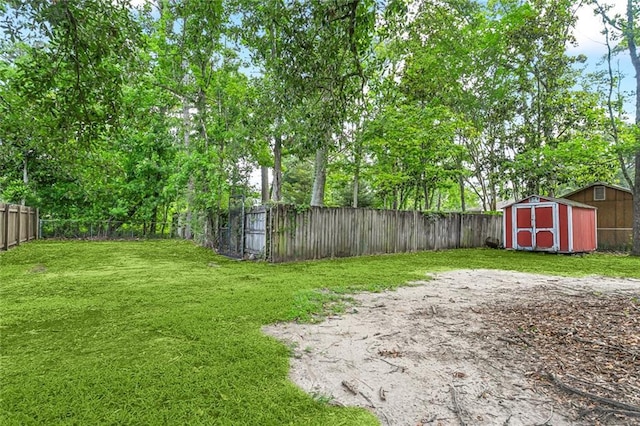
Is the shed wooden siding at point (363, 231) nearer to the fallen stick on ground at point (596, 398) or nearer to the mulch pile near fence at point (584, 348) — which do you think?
the mulch pile near fence at point (584, 348)

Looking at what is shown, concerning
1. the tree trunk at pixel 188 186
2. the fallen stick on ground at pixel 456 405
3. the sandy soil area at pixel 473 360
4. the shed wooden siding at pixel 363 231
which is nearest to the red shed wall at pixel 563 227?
the shed wooden siding at pixel 363 231

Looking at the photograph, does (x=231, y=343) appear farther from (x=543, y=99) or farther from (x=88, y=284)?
(x=543, y=99)

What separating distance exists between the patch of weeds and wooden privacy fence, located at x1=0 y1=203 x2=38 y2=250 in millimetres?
9630

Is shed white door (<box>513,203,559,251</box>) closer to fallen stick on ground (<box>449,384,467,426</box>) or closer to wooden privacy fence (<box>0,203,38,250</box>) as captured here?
fallen stick on ground (<box>449,384,467,426</box>)

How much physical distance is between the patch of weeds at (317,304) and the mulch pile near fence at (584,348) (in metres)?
1.70

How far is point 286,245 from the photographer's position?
8.39 m

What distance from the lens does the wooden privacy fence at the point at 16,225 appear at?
357 inches

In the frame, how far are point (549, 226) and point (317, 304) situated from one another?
11.0 metres

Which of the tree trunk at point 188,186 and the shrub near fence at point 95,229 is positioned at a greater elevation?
the tree trunk at point 188,186

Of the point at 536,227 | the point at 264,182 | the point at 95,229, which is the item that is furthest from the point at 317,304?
the point at 95,229

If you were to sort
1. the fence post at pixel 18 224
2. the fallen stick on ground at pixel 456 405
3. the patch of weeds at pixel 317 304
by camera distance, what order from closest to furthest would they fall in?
1. the fallen stick on ground at pixel 456 405
2. the patch of weeds at pixel 317 304
3. the fence post at pixel 18 224

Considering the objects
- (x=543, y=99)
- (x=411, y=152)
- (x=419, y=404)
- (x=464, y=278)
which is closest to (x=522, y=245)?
(x=411, y=152)

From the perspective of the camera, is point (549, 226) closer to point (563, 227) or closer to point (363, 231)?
point (563, 227)

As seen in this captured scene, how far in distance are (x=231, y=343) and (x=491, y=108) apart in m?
16.4
